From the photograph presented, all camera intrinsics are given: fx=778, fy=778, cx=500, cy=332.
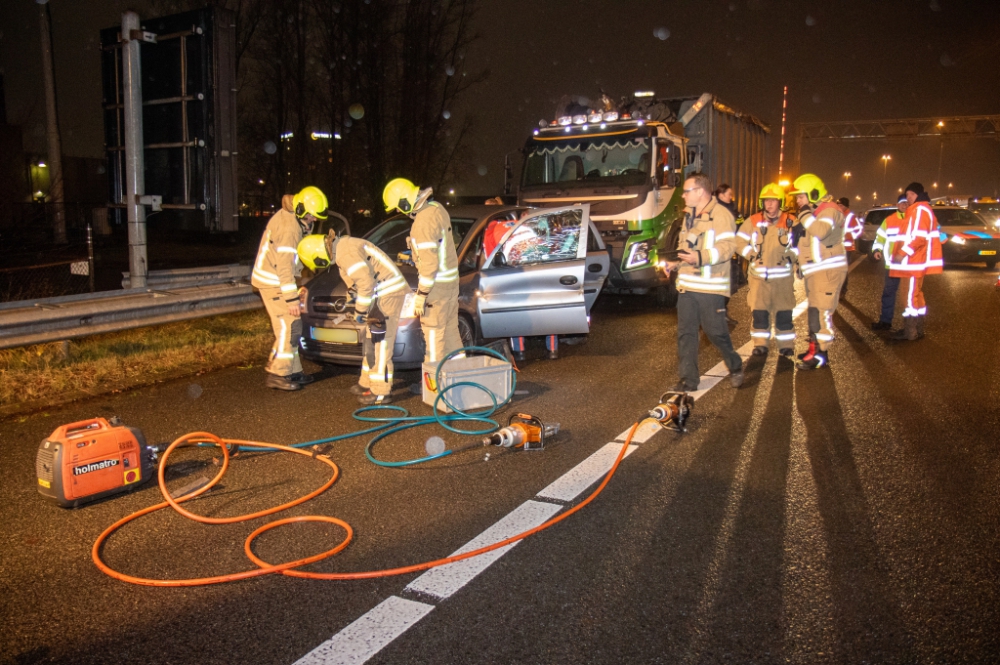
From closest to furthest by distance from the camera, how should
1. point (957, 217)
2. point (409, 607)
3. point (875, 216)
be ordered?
point (409, 607), point (957, 217), point (875, 216)

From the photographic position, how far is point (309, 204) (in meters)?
7.10

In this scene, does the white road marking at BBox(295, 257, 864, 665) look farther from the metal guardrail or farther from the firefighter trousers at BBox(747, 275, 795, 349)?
the metal guardrail

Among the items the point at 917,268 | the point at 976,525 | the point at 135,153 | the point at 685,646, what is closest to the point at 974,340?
the point at 917,268

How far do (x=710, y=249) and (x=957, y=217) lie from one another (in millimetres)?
16372

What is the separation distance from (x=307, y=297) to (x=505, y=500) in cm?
393

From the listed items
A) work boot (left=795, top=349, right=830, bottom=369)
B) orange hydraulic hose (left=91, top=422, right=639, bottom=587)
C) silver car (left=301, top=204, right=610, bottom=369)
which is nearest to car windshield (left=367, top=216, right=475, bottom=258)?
silver car (left=301, top=204, right=610, bottom=369)

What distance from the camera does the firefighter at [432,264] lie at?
6.81 metres

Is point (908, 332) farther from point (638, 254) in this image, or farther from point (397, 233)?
point (397, 233)

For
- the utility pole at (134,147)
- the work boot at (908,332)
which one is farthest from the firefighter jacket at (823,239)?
the utility pole at (134,147)

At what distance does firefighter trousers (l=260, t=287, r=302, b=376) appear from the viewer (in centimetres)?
729

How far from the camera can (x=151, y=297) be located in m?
7.97

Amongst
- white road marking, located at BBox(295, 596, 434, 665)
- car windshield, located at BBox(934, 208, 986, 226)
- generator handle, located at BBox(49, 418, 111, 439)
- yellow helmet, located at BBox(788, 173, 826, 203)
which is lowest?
white road marking, located at BBox(295, 596, 434, 665)

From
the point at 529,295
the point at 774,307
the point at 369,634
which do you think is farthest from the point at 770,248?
the point at 369,634

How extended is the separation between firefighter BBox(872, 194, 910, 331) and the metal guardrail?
811 centimetres
